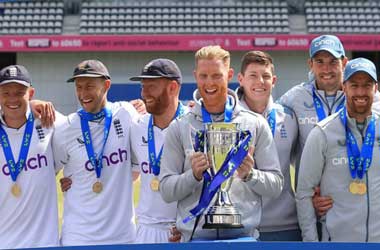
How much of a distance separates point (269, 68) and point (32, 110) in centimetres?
152

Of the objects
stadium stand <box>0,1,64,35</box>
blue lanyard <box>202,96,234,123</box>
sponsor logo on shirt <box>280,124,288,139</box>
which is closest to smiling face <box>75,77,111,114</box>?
blue lanyard <box>202,96,234,123</box>

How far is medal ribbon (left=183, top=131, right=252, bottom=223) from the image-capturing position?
3.23 metres

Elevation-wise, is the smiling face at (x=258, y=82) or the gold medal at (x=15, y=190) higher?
the smiling face at (x=258, y=82)

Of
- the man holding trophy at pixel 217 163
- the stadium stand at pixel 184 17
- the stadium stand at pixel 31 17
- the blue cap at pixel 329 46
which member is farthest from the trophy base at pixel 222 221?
the stadium stand at pixel 31 17

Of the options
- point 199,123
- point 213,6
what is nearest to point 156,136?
point 199,123

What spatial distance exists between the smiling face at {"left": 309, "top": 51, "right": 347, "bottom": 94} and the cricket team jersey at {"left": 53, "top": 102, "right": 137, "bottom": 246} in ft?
4.15

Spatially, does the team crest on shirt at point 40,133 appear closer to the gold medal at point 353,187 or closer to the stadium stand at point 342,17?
the gold medal at point 353,187

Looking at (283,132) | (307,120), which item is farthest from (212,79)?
(307,120)

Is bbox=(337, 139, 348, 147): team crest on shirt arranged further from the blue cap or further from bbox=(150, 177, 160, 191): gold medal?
bbox=(150, 177, 160, 191): gold medal

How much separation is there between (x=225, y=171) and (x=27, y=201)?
5.24 ft

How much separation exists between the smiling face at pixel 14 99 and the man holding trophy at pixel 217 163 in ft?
3.73

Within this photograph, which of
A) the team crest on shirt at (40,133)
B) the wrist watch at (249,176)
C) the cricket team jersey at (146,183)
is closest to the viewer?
the wrist watch at (249,176)

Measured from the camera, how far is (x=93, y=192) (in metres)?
4.36

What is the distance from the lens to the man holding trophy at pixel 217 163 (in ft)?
10.6
